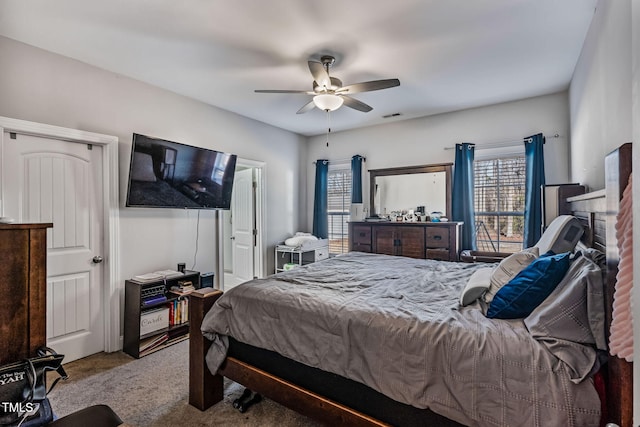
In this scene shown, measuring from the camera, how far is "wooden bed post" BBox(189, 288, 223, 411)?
2.10 meters

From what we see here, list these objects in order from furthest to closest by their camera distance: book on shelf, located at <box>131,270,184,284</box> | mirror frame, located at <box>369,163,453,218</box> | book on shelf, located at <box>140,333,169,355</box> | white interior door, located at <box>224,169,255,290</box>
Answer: white interior door, located at <box>224,169,255,290</box>, mirror frame, located at <box>369,163,453,218</box>, book on shelf, located at <box>131,270,184,284</box>, book on shelf, located at <box>140,333,169,355</box>

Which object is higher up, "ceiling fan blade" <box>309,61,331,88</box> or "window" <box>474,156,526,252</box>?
"ceiling fan blade" <box>309,61,331,88</box>

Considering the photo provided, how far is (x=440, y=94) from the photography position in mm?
3713

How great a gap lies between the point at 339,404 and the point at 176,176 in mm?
2862

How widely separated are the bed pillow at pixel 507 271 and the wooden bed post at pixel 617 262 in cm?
67

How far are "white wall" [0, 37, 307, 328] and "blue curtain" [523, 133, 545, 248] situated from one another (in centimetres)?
364

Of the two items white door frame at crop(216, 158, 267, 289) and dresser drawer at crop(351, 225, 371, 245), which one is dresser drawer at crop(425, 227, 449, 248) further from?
white door frame at crop(216, 158, 267, 289)

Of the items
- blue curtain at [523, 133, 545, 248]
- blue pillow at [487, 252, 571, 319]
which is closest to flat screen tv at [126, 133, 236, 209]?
blue pillow at [487, 252, 571, 319]

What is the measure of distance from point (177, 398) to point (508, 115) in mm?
4745

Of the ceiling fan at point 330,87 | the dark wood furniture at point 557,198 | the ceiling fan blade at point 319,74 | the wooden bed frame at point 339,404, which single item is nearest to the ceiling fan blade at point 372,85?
the ceiling fan at point 330,87

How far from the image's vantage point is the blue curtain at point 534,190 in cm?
367

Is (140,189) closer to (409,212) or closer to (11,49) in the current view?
(11,49)

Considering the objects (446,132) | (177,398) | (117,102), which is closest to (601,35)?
(446,132)

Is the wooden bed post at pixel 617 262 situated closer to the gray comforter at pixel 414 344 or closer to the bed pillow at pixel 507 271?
the gray comforter at pixel 414 344
